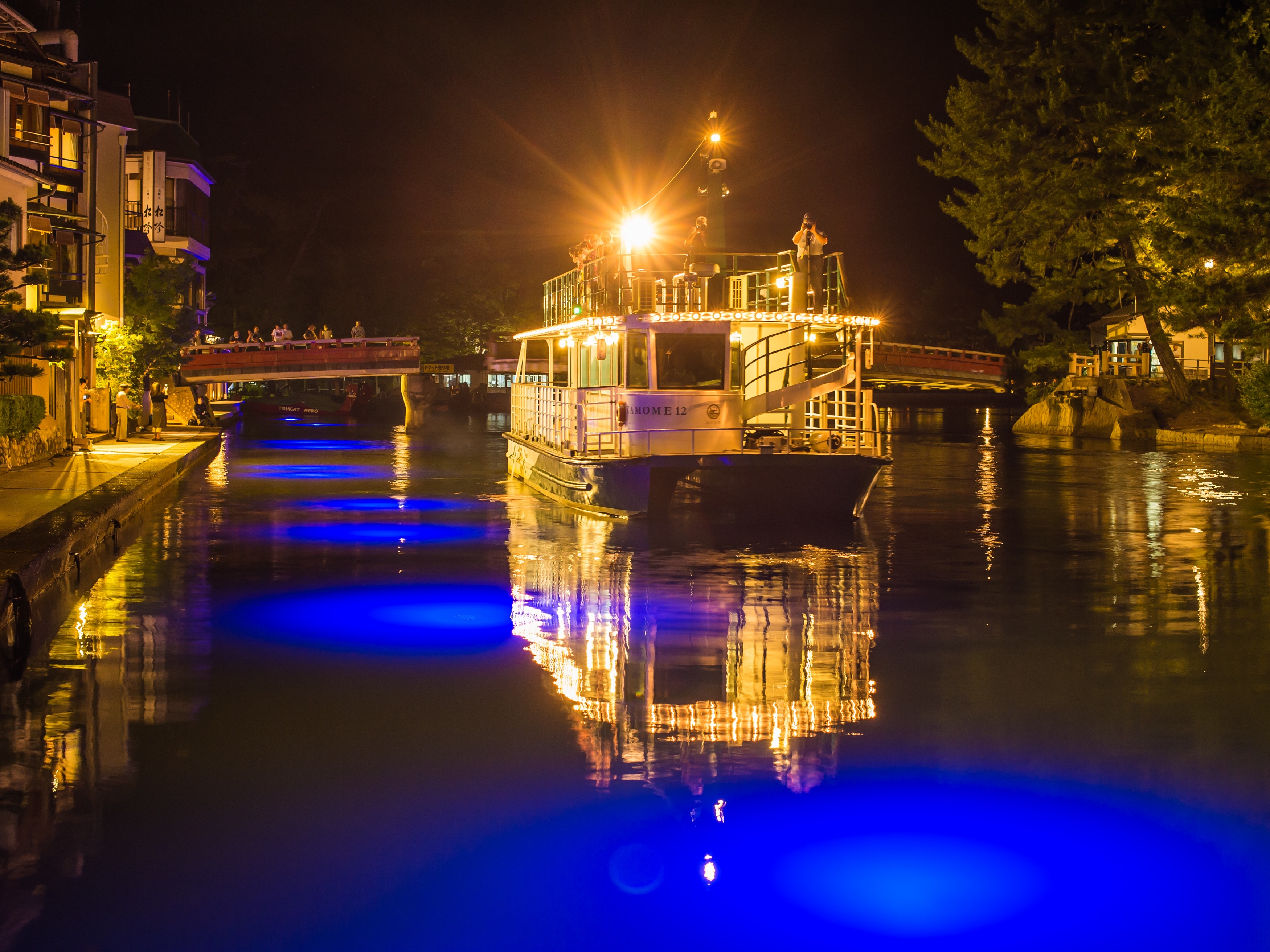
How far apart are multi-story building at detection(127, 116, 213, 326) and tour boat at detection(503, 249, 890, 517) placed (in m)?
41.9

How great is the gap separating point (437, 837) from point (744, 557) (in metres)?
10.9

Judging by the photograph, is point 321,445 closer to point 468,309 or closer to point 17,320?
point 17,320

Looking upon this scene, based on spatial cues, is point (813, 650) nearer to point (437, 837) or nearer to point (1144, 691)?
point (1144, 691)

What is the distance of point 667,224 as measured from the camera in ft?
83.6

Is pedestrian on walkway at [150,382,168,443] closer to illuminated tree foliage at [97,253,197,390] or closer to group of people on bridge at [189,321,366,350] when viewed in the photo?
illuminated tree foliage at [97,253,197,390]

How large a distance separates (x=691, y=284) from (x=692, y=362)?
178 cm

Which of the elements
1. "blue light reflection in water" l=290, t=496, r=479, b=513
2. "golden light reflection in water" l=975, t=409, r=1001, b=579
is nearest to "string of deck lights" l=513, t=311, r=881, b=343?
"golden light reflection in water" l=975, t=409, r=1001, b=579

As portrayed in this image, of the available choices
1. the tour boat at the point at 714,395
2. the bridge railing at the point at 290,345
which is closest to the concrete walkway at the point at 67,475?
the tour boat at the point at 714,395

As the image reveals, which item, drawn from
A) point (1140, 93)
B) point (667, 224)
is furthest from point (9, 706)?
point (1140, 93)

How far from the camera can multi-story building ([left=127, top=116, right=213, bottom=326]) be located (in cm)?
6259

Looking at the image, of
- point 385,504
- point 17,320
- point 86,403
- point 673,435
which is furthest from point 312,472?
point 673,435

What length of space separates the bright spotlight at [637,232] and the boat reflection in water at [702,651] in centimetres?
696

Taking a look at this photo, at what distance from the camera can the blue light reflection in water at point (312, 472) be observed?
99.6ft

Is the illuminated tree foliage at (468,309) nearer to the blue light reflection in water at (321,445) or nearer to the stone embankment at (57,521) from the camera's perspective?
the blue light reflection in water at (321,445)
